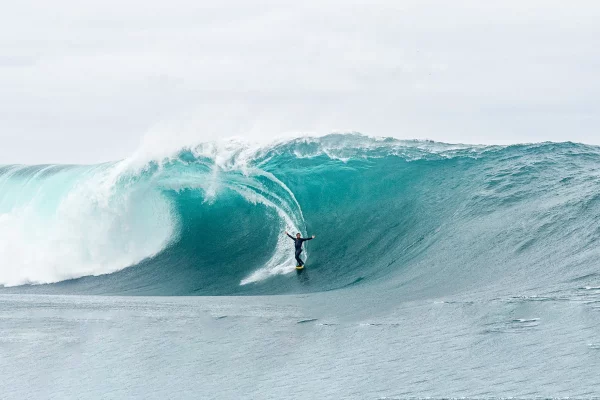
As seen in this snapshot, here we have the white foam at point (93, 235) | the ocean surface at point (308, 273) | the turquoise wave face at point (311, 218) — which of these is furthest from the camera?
the white foam at point (93, 235)

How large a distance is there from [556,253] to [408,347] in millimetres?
5537

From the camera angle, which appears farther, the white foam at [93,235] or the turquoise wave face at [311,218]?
the white foam at [93,235]

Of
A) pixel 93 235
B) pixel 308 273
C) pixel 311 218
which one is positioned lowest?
pixel 308 273

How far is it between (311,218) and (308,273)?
2.98 m

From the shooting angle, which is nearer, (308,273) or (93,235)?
(308,273)

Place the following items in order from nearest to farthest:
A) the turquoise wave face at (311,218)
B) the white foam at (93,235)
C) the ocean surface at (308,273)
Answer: the ocean surface at (308,273), the turquoise wave face at (311,218), the white foam at (93,235)

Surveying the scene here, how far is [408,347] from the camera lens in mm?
9539

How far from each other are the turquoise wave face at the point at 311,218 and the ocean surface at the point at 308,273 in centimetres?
6

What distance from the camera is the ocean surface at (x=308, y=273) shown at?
891 centimetres

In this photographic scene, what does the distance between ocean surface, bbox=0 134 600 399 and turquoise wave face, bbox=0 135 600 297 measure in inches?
2.2

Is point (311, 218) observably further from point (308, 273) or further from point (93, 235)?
point (93, 235)

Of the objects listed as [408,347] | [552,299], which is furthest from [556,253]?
[408,347]

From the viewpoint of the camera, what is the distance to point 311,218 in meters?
20.0

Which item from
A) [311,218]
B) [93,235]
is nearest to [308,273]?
[311,218]
